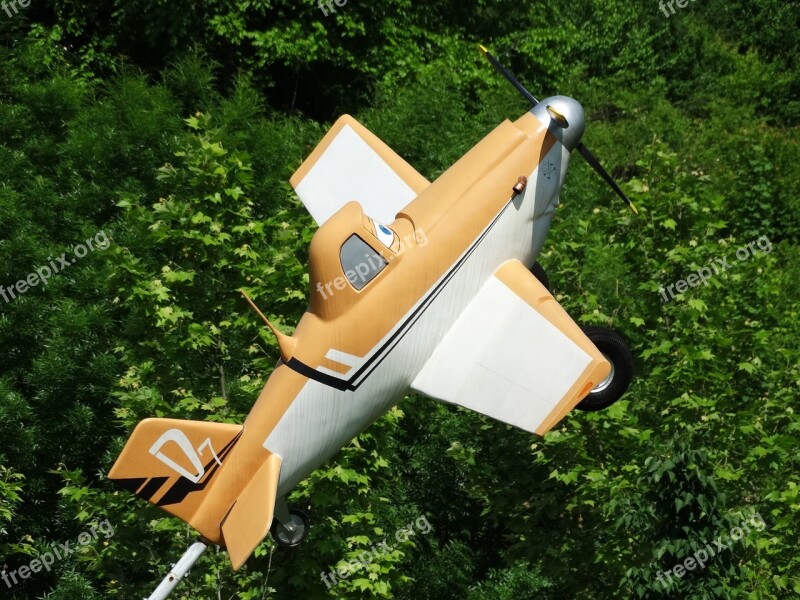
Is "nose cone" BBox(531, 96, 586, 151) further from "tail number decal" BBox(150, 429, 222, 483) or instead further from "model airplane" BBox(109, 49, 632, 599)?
"tail number decal" BBox(150, 429, 222, 483)

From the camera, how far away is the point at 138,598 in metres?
12.1

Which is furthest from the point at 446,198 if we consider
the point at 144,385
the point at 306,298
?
the point at 144,385

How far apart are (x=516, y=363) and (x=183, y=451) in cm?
254

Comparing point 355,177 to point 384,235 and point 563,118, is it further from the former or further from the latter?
point 563,118

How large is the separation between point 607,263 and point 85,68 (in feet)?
42.6

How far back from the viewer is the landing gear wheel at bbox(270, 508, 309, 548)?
917 cm

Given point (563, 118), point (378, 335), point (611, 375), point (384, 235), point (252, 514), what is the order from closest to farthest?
1. point (252, 514)
2. point (378, 335)
3. point (384, 235)
4. point (611, 375)
5. point (563, 118)

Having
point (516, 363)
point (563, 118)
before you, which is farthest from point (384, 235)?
point (563, 118)

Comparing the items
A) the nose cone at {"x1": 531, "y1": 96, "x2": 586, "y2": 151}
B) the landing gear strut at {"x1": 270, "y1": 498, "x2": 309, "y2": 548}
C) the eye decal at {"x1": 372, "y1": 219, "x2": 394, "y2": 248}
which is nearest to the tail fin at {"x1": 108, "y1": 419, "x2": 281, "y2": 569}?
the landing gear strut at {"x1": 270, "y1": 498, "x2": 309, "y2": 548}

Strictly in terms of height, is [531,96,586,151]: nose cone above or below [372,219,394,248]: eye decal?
above

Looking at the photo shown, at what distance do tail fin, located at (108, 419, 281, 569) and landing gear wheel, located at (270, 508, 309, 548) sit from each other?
2.76ft

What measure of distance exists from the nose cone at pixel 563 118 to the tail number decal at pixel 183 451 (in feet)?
12.4

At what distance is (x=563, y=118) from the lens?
9328 millimetres

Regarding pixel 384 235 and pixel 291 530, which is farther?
pixel 291 530
